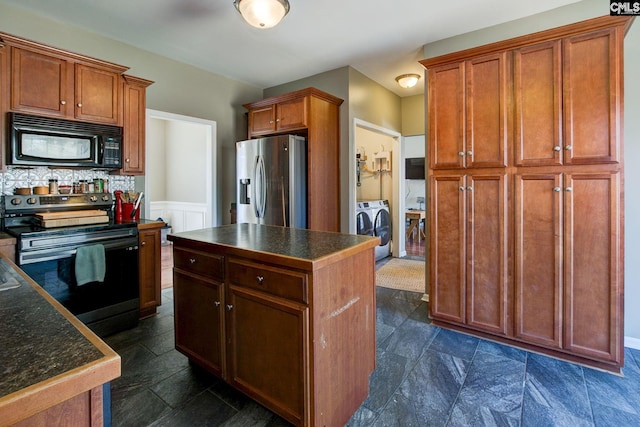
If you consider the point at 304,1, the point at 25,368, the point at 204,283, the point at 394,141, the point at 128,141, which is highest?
the point at 304,1

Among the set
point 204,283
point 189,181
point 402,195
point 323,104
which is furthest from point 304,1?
point 189,181

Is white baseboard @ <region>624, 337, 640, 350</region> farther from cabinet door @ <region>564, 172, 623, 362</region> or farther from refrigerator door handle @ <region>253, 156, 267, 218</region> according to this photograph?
refrigerator door handle @ <region>253, 156, 267, 218</region>

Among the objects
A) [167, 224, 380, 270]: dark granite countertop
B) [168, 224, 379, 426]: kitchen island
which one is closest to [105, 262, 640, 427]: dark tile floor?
[168, 224, 379, 426]: kitchen island

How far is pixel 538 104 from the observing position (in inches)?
87.4

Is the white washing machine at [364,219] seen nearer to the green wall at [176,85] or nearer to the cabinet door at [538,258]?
the green wall at [176,85]

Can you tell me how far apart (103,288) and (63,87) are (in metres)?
1.63

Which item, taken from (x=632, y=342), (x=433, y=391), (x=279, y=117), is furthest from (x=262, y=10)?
(x=632, y=342)

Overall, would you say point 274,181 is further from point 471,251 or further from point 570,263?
point 570,263

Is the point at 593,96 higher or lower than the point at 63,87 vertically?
lower

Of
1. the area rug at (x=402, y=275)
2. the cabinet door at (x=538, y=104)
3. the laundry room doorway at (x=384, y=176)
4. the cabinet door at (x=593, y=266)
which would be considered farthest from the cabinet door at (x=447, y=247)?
the laundry room doorway at (x=384, y=176)

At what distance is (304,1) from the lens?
252 centimetres

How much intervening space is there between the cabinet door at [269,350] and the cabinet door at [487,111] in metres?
1.90

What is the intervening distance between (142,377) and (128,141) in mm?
2071

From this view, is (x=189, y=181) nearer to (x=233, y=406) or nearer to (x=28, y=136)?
(x=28, y=136)
